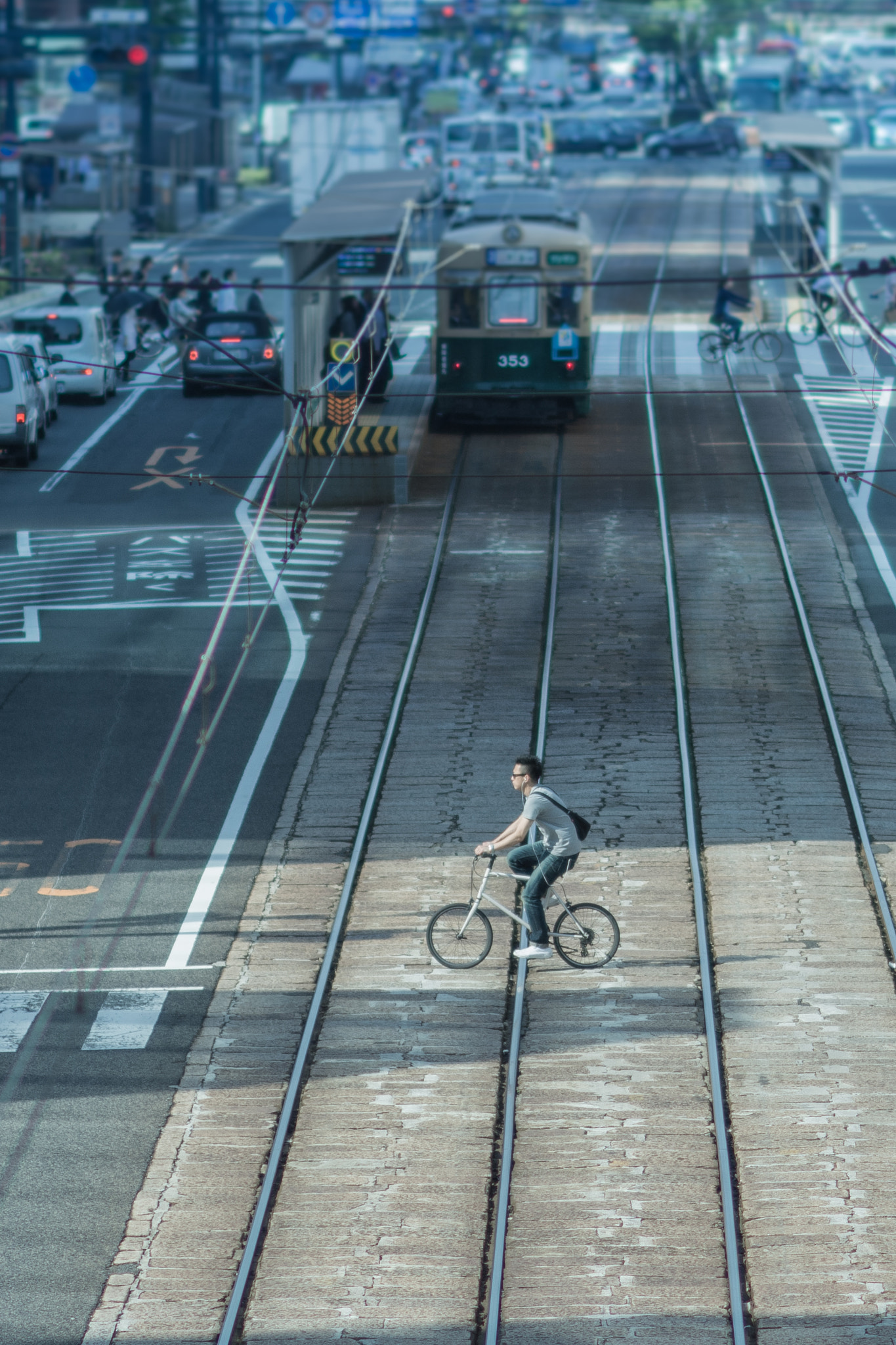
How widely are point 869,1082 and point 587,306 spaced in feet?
67.5

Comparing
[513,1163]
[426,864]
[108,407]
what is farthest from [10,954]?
[108,407]

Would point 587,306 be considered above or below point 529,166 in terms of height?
above

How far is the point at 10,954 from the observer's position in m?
14.4

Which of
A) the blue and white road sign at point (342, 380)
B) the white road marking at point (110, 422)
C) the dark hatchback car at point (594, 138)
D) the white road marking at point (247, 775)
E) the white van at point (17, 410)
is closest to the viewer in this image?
the white road marking at point (247, 775)

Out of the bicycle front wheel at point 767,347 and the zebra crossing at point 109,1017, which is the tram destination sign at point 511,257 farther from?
the zebra crossing at point 109,1017

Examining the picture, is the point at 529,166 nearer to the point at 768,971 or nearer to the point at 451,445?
the point at 451,445

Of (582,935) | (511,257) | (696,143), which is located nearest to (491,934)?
(582,935)

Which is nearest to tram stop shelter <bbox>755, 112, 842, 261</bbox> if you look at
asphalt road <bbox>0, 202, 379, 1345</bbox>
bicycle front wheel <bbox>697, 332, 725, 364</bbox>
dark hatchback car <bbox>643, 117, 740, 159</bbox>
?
bicycle front wheel <bbox>697, 332, 725, 364</bbox>

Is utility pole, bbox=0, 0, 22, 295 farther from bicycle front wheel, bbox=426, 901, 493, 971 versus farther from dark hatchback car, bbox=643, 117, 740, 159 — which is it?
bicycle front wheel, bbox=426, 901, 493, 971

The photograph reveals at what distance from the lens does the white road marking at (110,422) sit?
30.0 metres

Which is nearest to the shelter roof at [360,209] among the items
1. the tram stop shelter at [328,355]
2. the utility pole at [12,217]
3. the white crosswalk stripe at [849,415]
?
the tram stop shelter at [328,355]

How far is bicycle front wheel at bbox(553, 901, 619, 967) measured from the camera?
45.3ft

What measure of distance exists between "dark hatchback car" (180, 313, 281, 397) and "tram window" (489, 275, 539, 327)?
19.9 feet

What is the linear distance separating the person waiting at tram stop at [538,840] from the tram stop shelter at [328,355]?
36.1 feet
